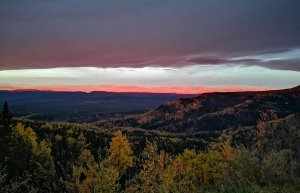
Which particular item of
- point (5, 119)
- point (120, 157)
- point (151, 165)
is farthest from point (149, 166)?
point (5, 119)

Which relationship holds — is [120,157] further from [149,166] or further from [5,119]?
[149,166]

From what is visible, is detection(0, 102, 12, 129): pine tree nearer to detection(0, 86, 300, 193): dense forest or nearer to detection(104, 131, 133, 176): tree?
detection(0, 86, 300, 193): dense forest

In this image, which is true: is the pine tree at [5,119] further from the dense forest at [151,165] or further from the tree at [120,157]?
the tree at [120,157]

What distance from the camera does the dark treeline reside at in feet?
62.2

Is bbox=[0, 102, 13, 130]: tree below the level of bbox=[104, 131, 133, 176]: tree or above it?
above

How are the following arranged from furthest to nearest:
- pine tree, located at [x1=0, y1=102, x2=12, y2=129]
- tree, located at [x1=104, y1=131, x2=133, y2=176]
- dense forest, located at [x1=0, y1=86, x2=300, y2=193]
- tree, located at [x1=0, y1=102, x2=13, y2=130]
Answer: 1. pine tree, located at [x1=0, y1=102, x2=12, y2=129]
2. tree, located at [x1=0, y1=102, x2=13, y2=130]
3. tree, located at [x1=104, y1=131, x2=133, y2=176]
4. dense forest, located at [x1=0, y1=86, x2=300, y2=193]

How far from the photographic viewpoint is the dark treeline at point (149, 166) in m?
19.0

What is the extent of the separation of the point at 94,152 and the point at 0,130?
55836 mm

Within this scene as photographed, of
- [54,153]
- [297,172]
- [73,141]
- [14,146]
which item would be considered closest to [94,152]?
[73,141]

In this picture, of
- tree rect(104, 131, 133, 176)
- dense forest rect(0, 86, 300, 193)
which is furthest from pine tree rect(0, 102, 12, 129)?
tree rect(104, 131, 133, 176)

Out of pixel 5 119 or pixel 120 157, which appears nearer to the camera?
pixel 120 157

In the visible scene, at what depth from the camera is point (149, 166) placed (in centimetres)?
3191

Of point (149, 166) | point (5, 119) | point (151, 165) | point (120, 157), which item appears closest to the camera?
point (151, 165)

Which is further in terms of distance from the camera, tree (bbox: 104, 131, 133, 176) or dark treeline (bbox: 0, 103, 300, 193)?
tree (bbox: 104, 131, 133, 176)
